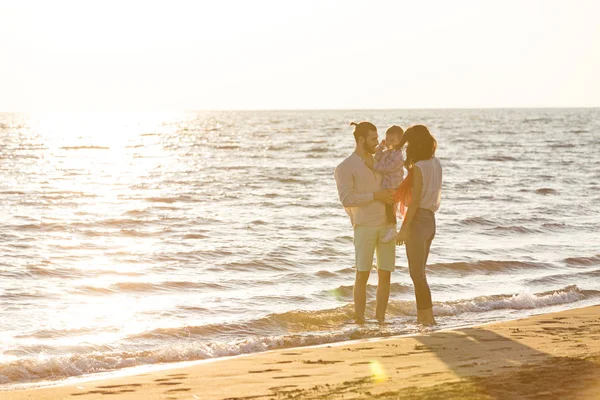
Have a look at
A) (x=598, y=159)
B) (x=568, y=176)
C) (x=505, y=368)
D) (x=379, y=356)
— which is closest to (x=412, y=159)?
(x=379, y=356)

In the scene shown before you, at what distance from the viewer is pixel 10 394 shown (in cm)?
662

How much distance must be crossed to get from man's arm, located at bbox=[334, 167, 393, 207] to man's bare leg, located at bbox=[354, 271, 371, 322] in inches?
33.4

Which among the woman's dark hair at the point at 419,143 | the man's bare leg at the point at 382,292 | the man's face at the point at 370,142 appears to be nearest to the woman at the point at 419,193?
the woman's dark hair at the point at 419,143

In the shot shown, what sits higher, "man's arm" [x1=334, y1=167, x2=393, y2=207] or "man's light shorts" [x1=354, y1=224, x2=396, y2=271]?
"man's arm" [x1=334, y1=167, x2=393, y2=207]

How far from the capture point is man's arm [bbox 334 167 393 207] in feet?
28.9

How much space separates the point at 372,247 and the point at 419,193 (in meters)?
0.93

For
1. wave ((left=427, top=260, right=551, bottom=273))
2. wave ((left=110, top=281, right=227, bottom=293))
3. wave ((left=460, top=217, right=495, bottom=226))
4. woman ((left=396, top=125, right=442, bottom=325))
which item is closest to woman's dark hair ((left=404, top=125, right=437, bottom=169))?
woman ((left=396, top=125, right=442, bottom=325))

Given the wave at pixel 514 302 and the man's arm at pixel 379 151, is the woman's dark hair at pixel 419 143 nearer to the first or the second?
the man's arm at pixel 379 151

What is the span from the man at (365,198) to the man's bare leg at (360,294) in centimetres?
14

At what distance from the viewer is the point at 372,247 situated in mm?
9094

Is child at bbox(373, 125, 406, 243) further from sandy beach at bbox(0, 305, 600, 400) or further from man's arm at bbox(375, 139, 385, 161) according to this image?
sandy beach at bbox(0, 305, 600, 400)

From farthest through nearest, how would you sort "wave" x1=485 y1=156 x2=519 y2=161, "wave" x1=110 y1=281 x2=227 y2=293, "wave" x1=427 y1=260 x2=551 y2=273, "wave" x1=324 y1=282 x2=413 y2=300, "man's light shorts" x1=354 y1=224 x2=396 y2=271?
"wave" x1=485 y1=156 x2=519 y2=161 < "wave" x1=427 y1=260 x2=551 y2=273 < "wave" x1=110 y1=281 x2=227 y2=293 < "wave" x1=324 y1=282 x2=413 y2=300 < "man's light shorts" x1=354 y1=224 x2=396 y2=271

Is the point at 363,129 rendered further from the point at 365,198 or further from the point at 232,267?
the point at 232,267

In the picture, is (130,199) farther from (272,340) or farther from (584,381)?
(584,381)
